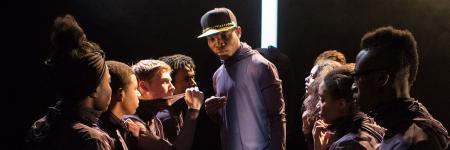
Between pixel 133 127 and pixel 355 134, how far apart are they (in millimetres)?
1219

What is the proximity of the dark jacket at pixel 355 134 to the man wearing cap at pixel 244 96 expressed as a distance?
1303 millimetres

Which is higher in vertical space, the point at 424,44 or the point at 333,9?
the point at 333,9

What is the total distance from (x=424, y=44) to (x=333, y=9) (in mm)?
885

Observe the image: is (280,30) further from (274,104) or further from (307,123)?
(307,123)

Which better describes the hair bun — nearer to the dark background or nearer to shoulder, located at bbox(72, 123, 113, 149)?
shoulder, located at bbox(72, 123, 113, 149)

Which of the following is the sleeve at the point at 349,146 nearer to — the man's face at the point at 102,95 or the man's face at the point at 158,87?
the man's face at the point at 102,95

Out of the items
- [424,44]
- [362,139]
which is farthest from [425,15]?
[362,139]

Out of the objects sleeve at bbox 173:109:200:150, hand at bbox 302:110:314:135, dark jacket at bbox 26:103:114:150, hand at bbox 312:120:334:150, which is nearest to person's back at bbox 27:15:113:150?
dark jacket at bbox 26:103:114:150

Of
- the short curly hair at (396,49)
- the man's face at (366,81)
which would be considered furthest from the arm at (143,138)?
the short curly hair at (396,49)

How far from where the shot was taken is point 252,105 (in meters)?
4.14

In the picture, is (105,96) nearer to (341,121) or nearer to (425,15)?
(341,121)

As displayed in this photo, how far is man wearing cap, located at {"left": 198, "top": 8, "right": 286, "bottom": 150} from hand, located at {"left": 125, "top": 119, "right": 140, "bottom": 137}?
2.96 ft

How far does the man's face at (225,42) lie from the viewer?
13.6 ft

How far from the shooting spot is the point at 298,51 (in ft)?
17.6
